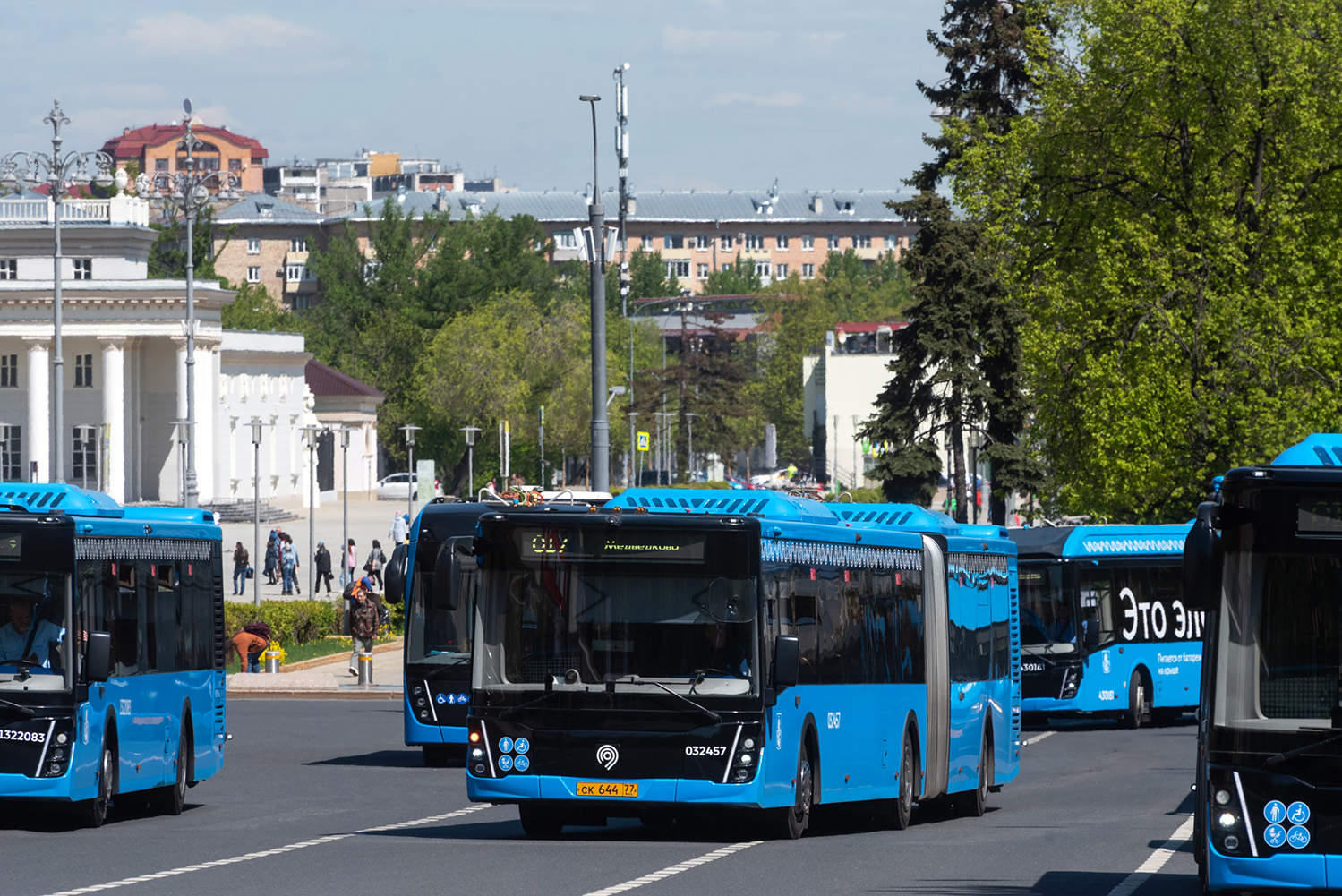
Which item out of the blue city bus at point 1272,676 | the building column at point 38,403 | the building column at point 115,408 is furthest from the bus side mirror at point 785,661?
the building column at point 38,403

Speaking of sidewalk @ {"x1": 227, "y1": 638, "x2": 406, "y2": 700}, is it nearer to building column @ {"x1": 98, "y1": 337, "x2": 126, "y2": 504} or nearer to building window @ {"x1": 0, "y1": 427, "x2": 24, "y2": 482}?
building column @ {"x1": 98, "y1": 337, "x2": 126, "y2": 504}

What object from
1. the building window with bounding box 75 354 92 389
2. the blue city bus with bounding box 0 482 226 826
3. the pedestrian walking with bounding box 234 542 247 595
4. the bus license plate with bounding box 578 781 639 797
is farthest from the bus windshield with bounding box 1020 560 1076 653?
the building window with bounding box 75 354 92 389

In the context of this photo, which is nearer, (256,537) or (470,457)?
(256,537)

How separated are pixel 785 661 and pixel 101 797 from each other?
224 inches

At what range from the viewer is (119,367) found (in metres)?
101

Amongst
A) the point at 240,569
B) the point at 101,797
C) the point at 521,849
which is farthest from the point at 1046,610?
the point at 240,569

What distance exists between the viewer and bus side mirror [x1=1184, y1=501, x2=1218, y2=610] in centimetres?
1047

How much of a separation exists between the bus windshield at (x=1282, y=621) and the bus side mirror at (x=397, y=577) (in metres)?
16.6

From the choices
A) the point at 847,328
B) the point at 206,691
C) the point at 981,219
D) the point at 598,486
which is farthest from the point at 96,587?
the point at 847,328

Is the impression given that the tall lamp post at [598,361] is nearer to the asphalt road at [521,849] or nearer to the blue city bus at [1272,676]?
the asphalt road at [521,849]

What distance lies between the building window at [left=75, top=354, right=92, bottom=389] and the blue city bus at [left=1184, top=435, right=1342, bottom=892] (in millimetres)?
96278

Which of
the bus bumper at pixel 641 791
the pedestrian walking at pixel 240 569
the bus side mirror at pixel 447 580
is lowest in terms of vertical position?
the pedestrian walking at pixel 240 569

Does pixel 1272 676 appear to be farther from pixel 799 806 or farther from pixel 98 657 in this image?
pixel 98 657

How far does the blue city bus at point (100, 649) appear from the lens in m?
16.5
